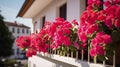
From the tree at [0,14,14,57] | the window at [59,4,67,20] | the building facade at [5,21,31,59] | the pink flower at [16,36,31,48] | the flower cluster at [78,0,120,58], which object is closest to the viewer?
the flower cluster at [78,0,120,58]

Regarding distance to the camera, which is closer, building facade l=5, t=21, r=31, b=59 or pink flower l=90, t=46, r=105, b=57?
pink flower l=90, t=46, r=105, b=57

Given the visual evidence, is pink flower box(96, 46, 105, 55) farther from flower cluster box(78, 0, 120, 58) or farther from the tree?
the tree

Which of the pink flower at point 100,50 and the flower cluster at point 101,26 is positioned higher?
the flower cluster at point 101,26

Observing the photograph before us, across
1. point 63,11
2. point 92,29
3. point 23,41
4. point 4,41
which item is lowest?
point 4,41

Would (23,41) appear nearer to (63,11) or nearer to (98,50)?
(63,11)

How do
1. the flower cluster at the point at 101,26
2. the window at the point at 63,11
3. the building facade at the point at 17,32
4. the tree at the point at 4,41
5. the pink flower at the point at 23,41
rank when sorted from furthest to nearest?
the building facade at the point at 17,32 → the tree at the point at 4,41 → the window at the point at 63,11 → the pink flower at the point at 23,41 → the flower cluster at the point at 101,26

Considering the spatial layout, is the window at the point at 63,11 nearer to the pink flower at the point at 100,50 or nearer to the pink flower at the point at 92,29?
the pink flower at the point at 92,29

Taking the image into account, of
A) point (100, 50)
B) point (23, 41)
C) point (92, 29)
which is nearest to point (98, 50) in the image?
point (100, 50)

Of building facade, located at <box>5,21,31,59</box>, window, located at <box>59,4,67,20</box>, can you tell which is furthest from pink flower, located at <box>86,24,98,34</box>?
building facade, located at <box>5,21,31,59</box>

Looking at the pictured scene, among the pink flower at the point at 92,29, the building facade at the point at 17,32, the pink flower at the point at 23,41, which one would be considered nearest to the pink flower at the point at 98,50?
the pink flower at the point at 92,29

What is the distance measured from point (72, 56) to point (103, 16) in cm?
203

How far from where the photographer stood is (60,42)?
4.64m

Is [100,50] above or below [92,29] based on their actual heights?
below

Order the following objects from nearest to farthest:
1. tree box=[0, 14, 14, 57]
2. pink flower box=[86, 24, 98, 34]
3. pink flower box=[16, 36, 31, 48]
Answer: pink flower box=[86, 24, 98, 34] → pink flower box=[16, 36, 31, 48] → tree box=[0, 14, 14, 57]
